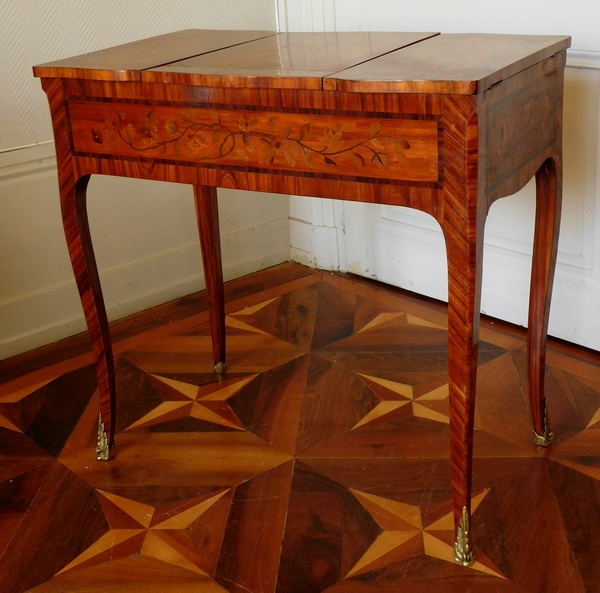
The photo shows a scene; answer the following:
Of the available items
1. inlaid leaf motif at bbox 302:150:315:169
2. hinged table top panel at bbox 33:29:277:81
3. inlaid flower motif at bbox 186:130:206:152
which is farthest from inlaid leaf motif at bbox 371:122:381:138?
hinged table top panel at bbox 33:29:277:81

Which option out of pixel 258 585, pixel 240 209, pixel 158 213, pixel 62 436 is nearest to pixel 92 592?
pixel 258 585

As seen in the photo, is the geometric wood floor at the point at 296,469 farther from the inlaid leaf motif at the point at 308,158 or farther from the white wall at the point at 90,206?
the inlaid leaf motif at the point at 308,158

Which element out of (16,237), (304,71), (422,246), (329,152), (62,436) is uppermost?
(304,71)

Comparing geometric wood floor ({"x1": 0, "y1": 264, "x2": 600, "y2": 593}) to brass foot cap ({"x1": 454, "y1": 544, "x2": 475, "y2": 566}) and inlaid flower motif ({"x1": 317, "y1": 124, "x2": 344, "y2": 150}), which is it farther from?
inlaid flower motif ({"x1": 317, "y1": 124, "x2": 344, "y2": 150})

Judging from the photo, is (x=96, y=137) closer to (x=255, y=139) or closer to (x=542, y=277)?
(x=255, y=139)

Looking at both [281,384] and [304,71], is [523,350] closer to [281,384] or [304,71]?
[281,384]

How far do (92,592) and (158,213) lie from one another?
1234 millimetres

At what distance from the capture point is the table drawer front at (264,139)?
1.04m

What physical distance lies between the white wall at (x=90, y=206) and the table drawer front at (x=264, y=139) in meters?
0.70

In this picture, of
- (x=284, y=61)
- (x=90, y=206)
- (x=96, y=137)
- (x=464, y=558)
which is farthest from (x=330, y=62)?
(x=90, y=206)

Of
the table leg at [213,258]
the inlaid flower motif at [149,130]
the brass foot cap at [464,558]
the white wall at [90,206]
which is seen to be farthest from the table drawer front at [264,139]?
the white wall at [90,206]

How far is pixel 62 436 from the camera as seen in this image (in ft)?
5.32

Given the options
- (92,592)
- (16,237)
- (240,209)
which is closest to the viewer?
(92,592)

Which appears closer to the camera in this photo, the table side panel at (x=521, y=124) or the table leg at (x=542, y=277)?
the table side panel at (x=521, y=124)
